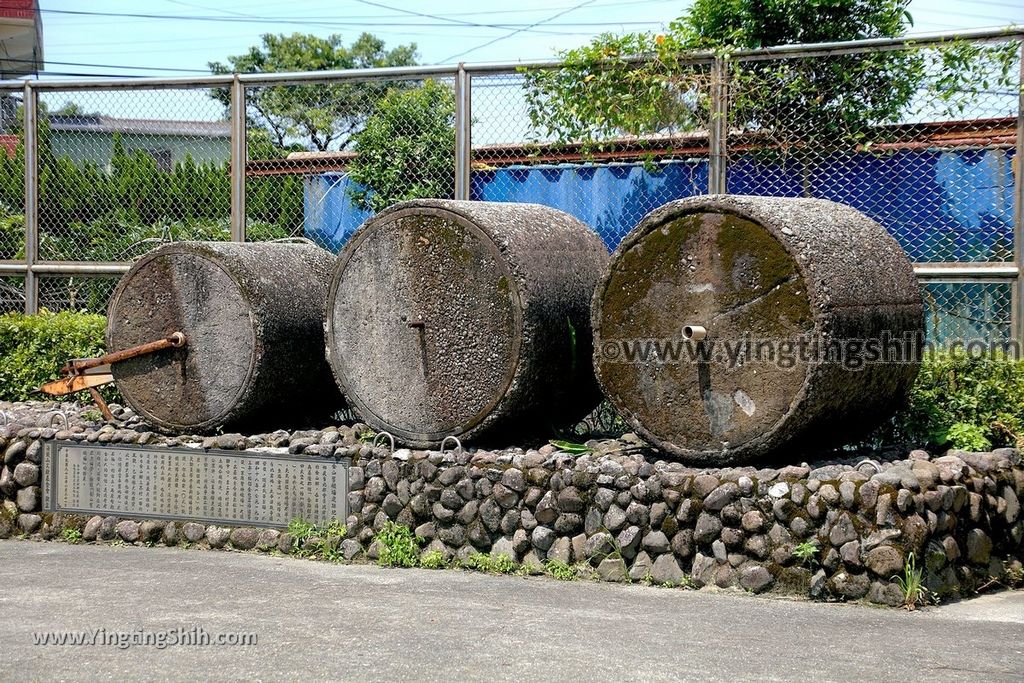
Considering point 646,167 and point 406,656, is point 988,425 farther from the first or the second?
point 406,656

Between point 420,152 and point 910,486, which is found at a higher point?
point 420,152

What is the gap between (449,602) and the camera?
658 cm

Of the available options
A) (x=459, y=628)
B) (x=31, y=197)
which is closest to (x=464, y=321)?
(x=459, y=628)

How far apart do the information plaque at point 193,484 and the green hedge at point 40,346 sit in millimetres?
1912

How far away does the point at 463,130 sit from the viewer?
9.73 metres

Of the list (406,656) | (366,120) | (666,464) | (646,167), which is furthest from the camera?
(366,120)

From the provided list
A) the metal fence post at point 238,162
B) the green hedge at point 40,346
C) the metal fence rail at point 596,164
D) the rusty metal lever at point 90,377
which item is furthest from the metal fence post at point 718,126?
the green hedge at point 40,346

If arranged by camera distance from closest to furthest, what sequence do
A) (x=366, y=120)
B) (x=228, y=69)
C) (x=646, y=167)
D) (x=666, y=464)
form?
(x=666, y=464) < (x=646, y=167) < (x=366, y=120) < (x=228, y=69)

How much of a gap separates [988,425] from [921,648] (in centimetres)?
259

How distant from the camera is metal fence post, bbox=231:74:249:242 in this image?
34.0 ft

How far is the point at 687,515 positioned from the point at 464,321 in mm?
1863

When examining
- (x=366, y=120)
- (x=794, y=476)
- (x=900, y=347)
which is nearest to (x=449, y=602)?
(x=794, y=476)

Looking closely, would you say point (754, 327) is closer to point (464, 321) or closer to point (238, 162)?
point (464, 321)

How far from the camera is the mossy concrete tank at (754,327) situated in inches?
269
